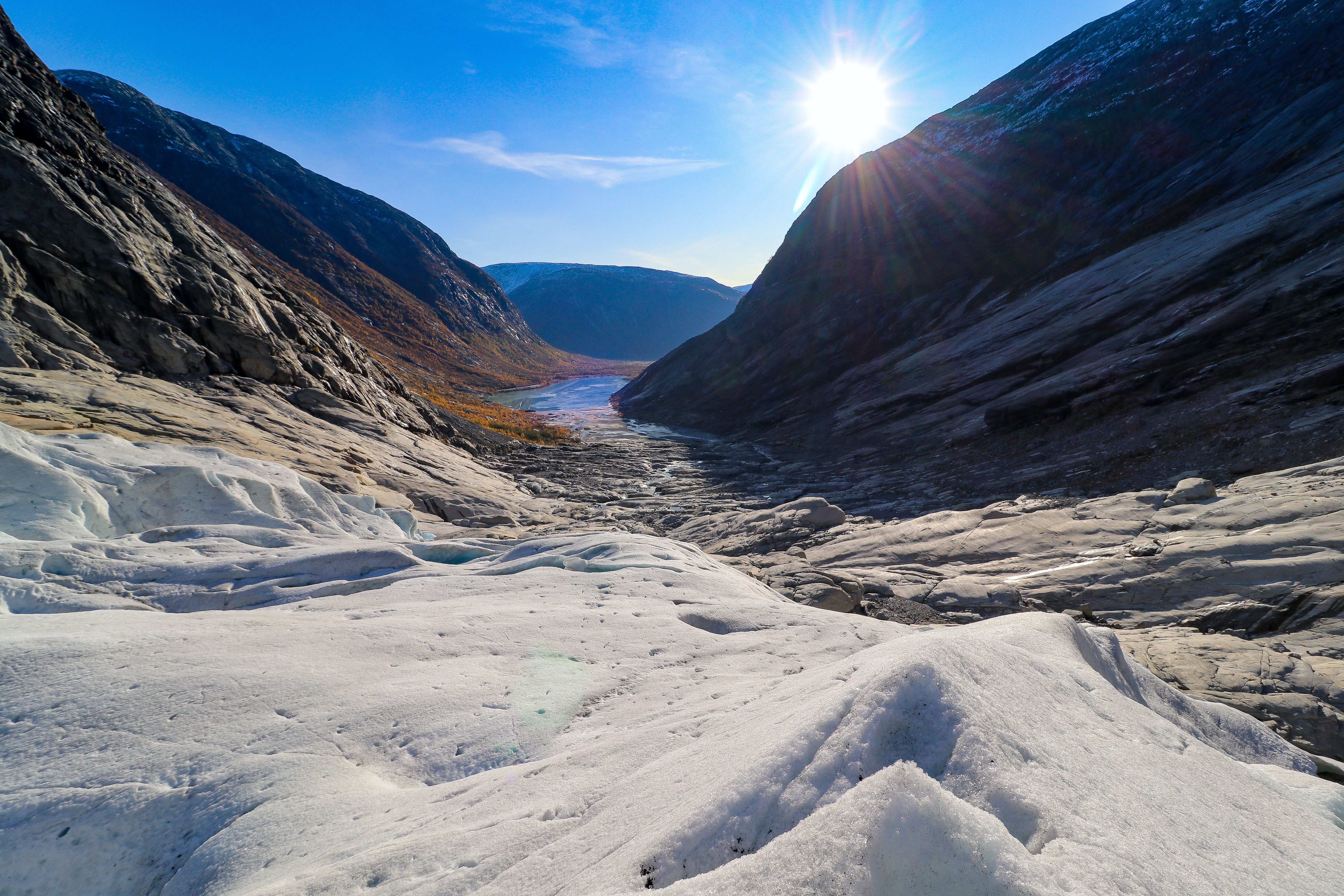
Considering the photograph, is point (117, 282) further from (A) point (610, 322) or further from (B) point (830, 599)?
(A) point (610, 322)

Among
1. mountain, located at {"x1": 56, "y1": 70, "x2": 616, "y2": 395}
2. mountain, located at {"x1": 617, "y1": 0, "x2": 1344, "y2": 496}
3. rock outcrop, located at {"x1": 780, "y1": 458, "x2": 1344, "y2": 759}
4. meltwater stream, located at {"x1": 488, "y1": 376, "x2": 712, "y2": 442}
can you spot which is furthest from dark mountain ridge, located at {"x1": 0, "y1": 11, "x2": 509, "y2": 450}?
mountain, located at {"x1": 56, "y1": 70, "x2": 616, "y2": 395}

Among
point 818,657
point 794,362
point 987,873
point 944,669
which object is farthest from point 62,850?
point 794,362

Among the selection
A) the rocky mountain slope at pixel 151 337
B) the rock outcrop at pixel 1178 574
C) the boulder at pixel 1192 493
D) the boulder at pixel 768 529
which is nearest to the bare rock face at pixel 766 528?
the boulder at pixel 768 529

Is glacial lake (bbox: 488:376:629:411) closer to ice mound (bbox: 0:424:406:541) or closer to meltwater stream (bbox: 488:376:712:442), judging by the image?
meltwater stream (bbox: 488:376:712:442)

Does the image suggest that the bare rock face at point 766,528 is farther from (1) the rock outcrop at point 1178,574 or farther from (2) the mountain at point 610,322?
(2) the mountain at point 610,322

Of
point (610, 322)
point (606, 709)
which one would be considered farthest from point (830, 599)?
point (610, 322)

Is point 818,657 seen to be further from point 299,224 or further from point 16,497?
point 299,224
